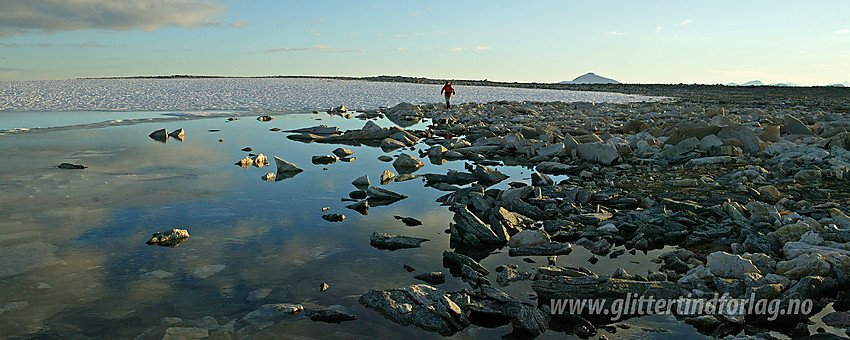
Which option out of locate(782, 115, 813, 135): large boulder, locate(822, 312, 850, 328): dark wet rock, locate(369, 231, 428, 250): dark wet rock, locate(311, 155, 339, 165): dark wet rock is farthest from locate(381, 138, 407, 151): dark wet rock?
locate(822, 312, 850, 328): dark wet rock

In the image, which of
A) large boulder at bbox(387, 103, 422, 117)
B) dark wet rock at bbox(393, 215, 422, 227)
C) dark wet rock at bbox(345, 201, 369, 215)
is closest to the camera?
dark wet rock at bbox(393, 215, 422, 227)

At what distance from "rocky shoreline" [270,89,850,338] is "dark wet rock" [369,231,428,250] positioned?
47 cm

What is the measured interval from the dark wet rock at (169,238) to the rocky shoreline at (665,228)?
2.59 metres

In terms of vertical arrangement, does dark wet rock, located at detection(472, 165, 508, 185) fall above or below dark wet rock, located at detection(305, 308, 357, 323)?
above

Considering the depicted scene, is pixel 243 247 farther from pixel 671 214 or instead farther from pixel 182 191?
pixel 671 214

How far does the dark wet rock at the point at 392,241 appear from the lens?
5789 mm

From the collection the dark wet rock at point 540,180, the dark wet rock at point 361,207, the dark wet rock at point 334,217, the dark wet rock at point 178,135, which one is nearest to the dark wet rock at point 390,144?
the dark wet rock at point 178,135

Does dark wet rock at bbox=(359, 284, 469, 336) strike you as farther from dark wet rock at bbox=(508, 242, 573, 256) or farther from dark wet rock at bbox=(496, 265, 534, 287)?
dark wet rock at bbox=(508, 242, 573, 256)

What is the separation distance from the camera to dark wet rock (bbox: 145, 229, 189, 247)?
5.71 metres

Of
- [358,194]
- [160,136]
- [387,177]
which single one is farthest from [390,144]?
[358,194]

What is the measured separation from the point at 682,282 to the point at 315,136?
41.6 feet

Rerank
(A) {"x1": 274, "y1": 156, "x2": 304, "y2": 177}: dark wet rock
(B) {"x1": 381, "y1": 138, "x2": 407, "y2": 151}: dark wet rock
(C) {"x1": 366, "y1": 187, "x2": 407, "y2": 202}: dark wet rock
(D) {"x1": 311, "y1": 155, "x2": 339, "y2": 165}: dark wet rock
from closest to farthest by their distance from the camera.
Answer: (C) {"x1": 366, "y1": 187, "x2": 407, "y2": 202}: dark wet rock → (A) {"x1": 274, "y1": 156, "x2": 304, "y2": 177}: dark wet rock → (D) {"x1": 311, "y1": 155, "x2": 339, "y2": 165}: dark wet rock → (B) {"x1": 381, "y1": 138, "x2": 407, "y2": 151}: dark wet rock

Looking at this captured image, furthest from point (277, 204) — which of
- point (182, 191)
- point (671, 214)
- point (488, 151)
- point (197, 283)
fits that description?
point (488, 151)

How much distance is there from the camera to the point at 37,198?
7590 mm
